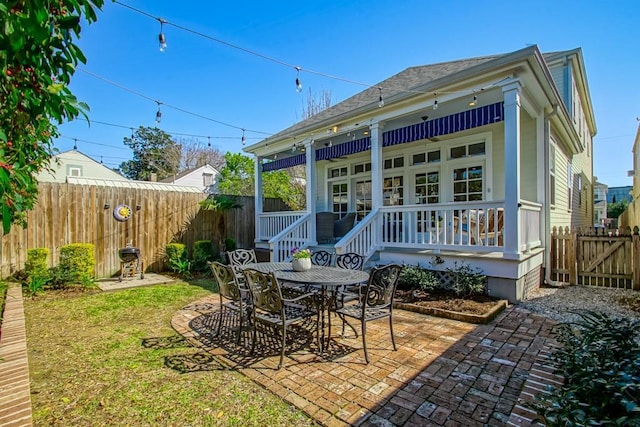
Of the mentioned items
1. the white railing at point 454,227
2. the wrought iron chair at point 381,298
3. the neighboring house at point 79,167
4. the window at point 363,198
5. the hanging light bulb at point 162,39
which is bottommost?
the wrought iron chair at point 381,298

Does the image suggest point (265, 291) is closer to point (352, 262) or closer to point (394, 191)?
point (352, 262)

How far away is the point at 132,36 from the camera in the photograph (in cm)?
541

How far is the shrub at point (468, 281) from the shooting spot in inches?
204

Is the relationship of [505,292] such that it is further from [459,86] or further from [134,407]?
[134,407]

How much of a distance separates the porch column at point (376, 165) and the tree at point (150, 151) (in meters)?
28.1

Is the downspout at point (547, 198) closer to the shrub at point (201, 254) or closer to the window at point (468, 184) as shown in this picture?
the window at point (468, 184)

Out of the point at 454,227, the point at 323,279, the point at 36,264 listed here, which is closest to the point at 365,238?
the point at 454,227

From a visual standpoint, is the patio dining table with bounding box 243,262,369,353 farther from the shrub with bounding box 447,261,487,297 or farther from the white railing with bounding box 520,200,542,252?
the white railing with bounding box 520,200,542,252

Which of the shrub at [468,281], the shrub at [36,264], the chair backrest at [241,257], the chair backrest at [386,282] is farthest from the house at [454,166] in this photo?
the shrub at [36,264]

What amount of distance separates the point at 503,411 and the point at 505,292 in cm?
330

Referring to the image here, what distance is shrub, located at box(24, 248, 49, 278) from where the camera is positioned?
6266 millimetres

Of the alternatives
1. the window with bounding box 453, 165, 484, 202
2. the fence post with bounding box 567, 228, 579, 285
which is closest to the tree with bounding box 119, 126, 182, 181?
the window with bounding box 453, 165, 484, 202

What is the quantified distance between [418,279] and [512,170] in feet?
7.66

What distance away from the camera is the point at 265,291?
10.7ft
